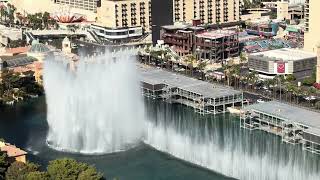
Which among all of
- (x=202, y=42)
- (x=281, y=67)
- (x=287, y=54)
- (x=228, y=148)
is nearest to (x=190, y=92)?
(x=281, y=67)

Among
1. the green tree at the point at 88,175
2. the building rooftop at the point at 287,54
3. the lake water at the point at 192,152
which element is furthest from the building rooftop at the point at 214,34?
the green tree at the point at 88,175

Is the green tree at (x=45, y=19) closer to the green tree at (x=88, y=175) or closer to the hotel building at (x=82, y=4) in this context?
the hotel building at (x=82, y=4)

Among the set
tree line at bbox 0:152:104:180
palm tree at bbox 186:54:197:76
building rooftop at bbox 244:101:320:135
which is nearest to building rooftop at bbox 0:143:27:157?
tree line at bbox 0:152:104:180

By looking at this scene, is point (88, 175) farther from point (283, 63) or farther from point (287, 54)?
point (287, 54)

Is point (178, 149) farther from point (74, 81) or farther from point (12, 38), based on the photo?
point (12, 38)

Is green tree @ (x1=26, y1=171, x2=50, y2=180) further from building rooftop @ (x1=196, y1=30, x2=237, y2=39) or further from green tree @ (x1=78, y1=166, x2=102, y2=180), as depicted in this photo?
building rooftop @ (x1=196, y1=30, x2=237, y2=39)
